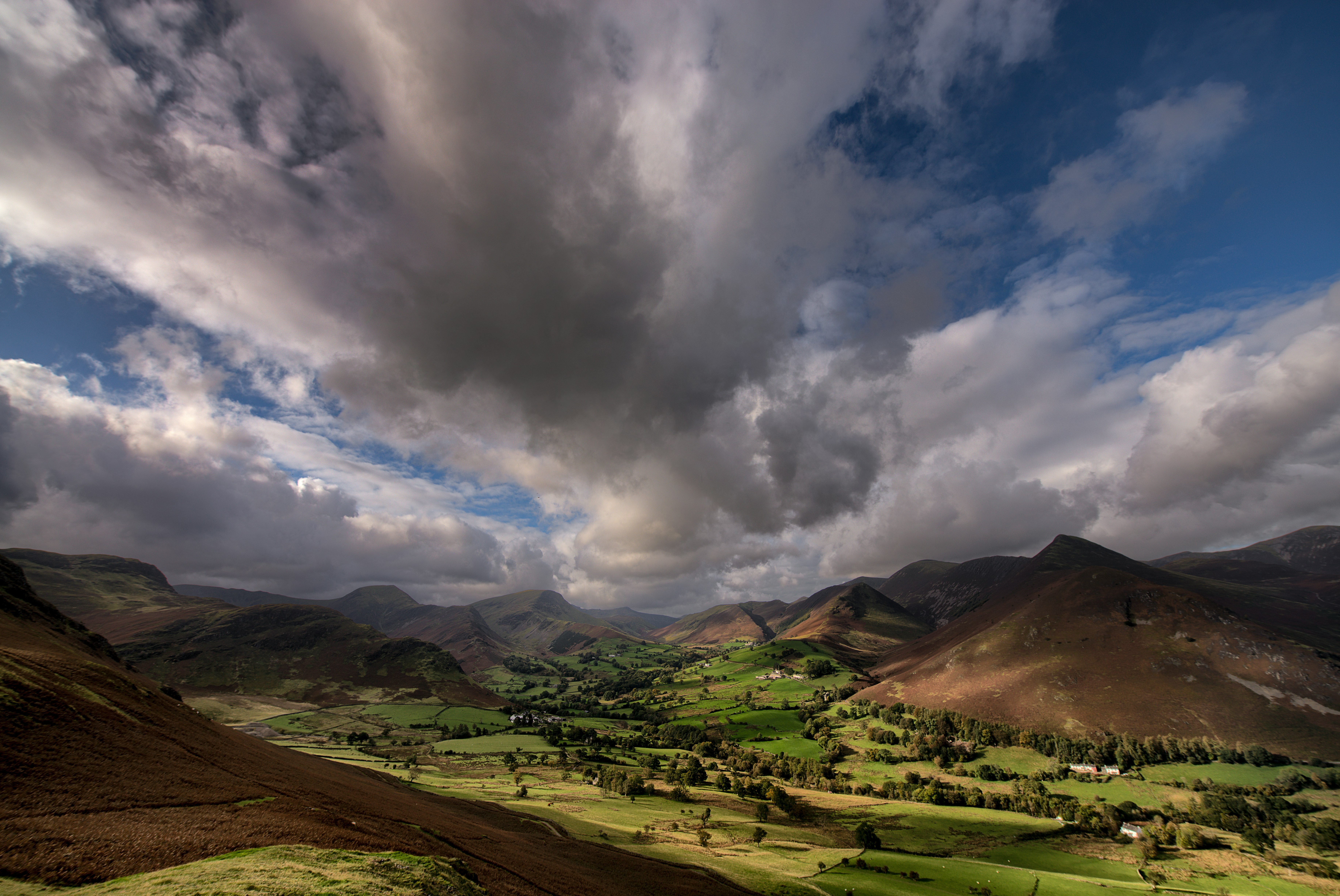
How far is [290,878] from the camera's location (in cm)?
2712

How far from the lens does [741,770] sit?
15925 centimetres

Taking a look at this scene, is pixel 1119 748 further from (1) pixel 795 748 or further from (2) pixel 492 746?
(2) pixel 492 746

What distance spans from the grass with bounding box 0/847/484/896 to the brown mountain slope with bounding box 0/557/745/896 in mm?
2025

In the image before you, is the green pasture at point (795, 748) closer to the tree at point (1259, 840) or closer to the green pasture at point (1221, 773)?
the green pasture at point (1221, 773)

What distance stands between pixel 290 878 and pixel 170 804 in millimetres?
19608

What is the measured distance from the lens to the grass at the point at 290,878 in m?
23.4

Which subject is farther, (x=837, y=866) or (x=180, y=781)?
(x=837, y=866)

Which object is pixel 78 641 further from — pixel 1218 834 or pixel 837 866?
pixel 1218 834

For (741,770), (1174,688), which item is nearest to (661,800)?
(741,770)

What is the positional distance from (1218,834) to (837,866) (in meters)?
92.7

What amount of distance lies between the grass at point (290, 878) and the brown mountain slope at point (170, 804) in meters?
2.03

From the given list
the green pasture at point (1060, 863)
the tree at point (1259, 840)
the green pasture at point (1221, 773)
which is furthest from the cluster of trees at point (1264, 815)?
the green pasture at point (1060, 863)

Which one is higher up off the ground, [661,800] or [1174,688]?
[1174,688]

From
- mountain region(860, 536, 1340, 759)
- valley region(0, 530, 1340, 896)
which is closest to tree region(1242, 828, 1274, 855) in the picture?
valley region(0, 530, 1340, 896)
